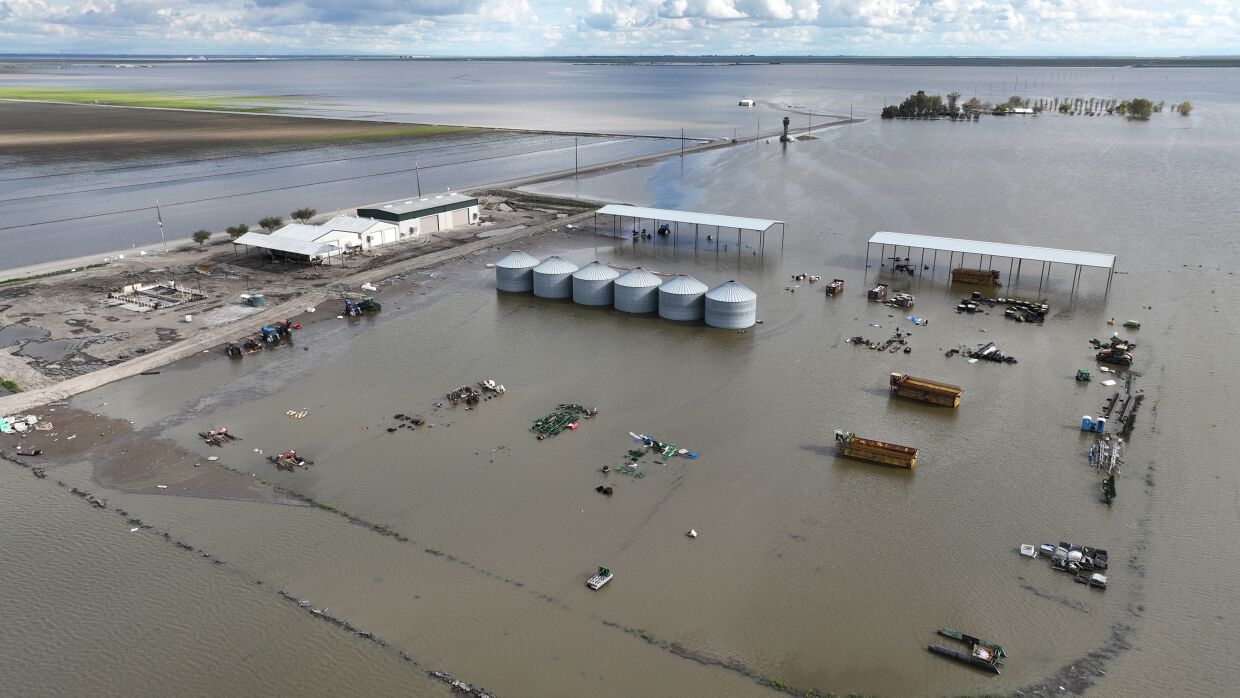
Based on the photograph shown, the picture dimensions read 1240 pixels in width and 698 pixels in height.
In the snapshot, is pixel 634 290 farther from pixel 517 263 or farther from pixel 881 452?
pixel 881 452

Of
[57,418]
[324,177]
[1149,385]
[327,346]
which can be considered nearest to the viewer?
[57,418]

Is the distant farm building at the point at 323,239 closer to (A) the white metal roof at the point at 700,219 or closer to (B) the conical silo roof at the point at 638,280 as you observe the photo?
(A) the white metal roof at the point at 700,219

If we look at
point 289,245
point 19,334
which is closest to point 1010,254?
point 289,245

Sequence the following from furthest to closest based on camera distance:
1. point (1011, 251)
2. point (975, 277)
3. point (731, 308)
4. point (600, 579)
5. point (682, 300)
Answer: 1. point (975, 277)
2. point (1011, 251)
3. point (682, 300)
4. point (731, 308)
5. point (600, 579)

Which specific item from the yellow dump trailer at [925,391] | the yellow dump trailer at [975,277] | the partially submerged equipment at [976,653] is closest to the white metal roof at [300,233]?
the yellow dump trailer at [925,391]

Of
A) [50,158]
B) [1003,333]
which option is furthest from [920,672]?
[50,158]

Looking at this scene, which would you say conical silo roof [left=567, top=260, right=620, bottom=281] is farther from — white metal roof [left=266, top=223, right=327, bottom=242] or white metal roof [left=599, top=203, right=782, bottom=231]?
white metal roof [left=266, top=223, right=327, bottom=242]

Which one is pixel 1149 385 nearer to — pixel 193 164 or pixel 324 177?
pixel 324 177
